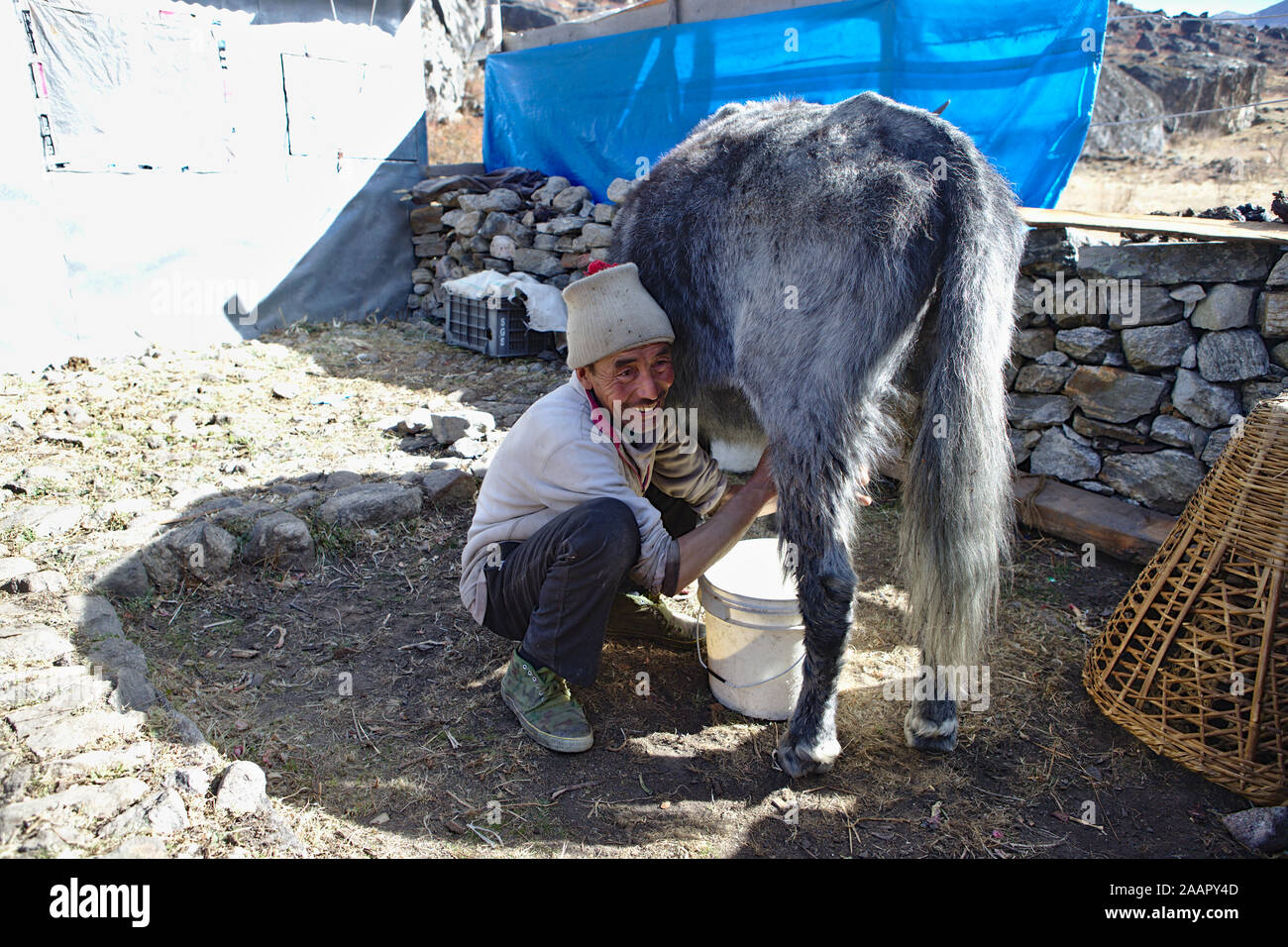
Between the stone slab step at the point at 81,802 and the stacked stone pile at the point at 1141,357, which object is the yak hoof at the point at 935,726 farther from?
the stone slab step at the point at 81,802

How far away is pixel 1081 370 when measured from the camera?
4.25 meters

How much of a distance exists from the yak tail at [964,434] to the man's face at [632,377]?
846mm

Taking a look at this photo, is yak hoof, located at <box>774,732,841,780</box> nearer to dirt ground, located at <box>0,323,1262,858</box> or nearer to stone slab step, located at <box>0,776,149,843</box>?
dirt ground, located at <box>0,323,1262,858</box>

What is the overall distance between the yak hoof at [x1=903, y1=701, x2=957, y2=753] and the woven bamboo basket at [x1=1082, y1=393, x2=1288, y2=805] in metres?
0.61

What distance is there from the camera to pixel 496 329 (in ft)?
23.2

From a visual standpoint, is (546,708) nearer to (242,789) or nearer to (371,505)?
(242,789)

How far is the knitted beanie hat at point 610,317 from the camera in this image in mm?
2611

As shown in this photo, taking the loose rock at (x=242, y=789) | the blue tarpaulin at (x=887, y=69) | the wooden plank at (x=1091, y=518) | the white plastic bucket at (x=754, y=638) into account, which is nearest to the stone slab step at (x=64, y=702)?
the loose rock at (x=242, y=789)

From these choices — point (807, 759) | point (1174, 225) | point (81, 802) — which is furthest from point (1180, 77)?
point (81, 802)

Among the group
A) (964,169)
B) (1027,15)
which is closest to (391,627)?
(964,169)

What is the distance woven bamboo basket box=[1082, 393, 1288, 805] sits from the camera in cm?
249

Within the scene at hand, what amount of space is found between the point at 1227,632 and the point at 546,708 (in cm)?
219

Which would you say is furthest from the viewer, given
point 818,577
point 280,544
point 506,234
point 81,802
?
point 506,234

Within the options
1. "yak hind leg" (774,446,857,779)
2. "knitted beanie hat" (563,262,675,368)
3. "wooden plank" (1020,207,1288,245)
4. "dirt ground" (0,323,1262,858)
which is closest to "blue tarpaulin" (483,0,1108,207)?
"wooden plank" (1020,207,1288,245)
